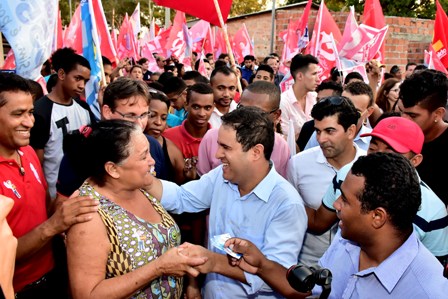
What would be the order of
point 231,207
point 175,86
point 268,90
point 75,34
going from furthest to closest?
point 75,34 < point 175,86 < point 268,90 < point 231,207

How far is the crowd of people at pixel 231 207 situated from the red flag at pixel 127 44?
884 cm

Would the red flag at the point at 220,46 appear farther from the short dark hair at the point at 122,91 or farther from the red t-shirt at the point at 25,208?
the red t-shirt at the point at 25,208

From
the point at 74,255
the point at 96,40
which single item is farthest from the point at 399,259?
the point at 96,40

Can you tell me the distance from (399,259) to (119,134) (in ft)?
4.47

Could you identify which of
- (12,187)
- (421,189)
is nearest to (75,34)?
(12,187)

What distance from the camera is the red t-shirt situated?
252cm

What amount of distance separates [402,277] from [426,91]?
6.27 feet

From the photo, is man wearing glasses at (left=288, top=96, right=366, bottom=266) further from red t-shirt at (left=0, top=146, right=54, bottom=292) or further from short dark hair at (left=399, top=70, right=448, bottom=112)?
red t-shirt at (left=0, top=146, right=54, bottom=292)

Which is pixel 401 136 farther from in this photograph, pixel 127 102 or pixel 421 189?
pixel 127 102

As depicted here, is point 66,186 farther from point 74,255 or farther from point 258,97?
point 258,97

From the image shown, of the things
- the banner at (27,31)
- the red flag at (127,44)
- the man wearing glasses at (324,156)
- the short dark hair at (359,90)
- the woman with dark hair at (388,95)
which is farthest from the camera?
the red flag at (127,44)

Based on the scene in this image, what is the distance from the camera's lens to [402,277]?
1.78 metres

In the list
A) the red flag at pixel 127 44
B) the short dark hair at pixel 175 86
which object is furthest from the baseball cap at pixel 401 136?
the red flag at pixel 127 44

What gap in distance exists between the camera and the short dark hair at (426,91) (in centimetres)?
329
